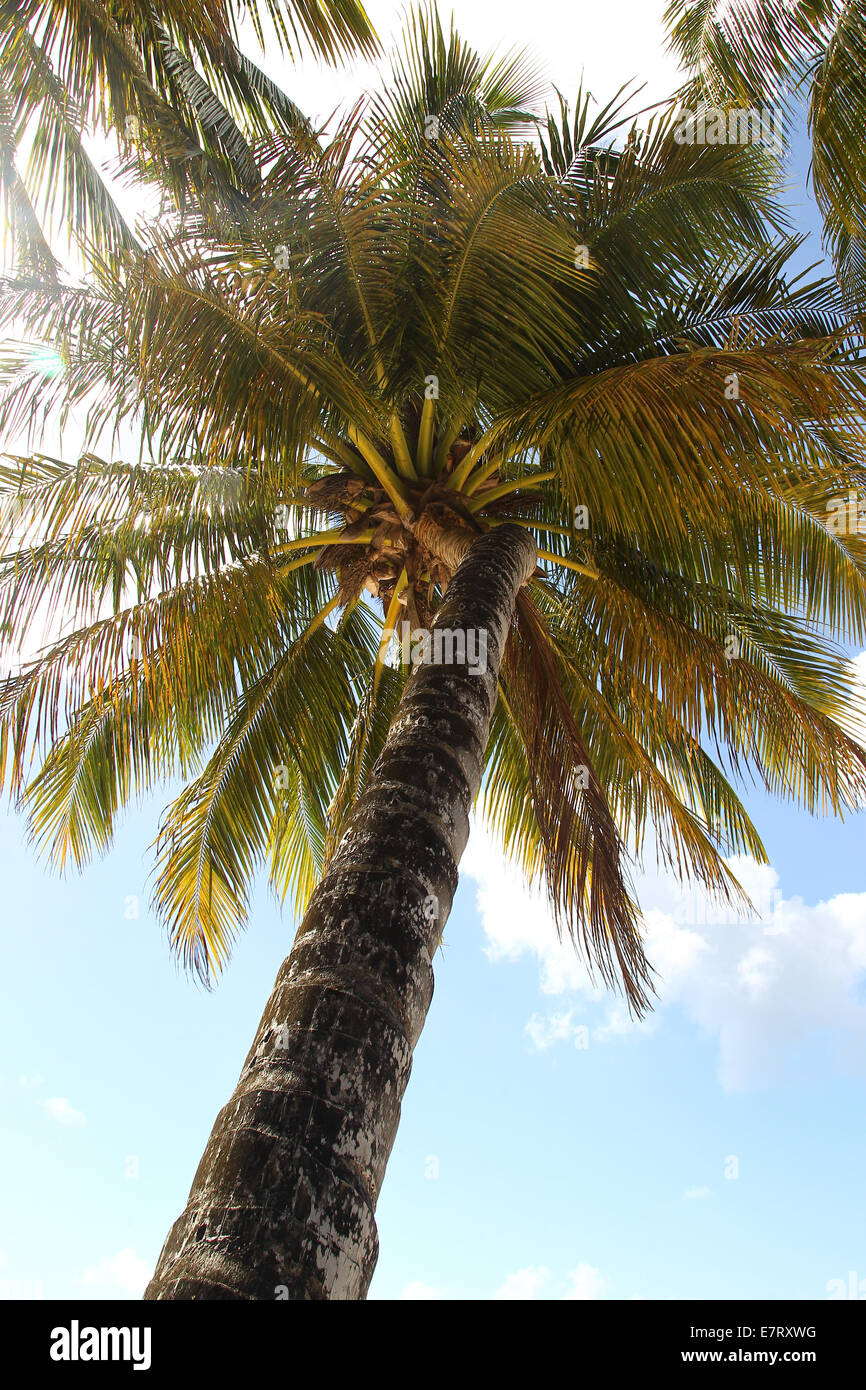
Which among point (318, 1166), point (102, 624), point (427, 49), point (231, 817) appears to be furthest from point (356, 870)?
point (427, 49)

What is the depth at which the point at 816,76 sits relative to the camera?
4723 mm

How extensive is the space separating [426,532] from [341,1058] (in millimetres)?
3967

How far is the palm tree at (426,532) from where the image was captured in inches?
143

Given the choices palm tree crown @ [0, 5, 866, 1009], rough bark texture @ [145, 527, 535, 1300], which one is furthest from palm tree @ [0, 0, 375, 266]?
rough bark texture @ [145, 527, 535, 1300]

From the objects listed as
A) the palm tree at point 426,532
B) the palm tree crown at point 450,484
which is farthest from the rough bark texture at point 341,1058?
the palm tree crown at point 450,484

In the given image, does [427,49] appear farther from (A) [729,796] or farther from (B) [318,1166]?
(B) [318,1166]

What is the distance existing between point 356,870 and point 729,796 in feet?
17.1

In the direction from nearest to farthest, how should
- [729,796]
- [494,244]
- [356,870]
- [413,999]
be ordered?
[413,999]
[356,870]
[494,244]
[729,796]

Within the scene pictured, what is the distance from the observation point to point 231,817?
7.21 m

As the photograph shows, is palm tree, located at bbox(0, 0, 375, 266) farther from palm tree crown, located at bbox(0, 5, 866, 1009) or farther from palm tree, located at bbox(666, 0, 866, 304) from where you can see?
palm tree, located at bbox(666, 0, 866, 304)

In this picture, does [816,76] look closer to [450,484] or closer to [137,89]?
[450,484]

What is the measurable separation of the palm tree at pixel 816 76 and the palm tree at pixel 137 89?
2074 millimetres

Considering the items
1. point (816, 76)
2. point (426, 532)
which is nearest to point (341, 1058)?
point (426, 532)
